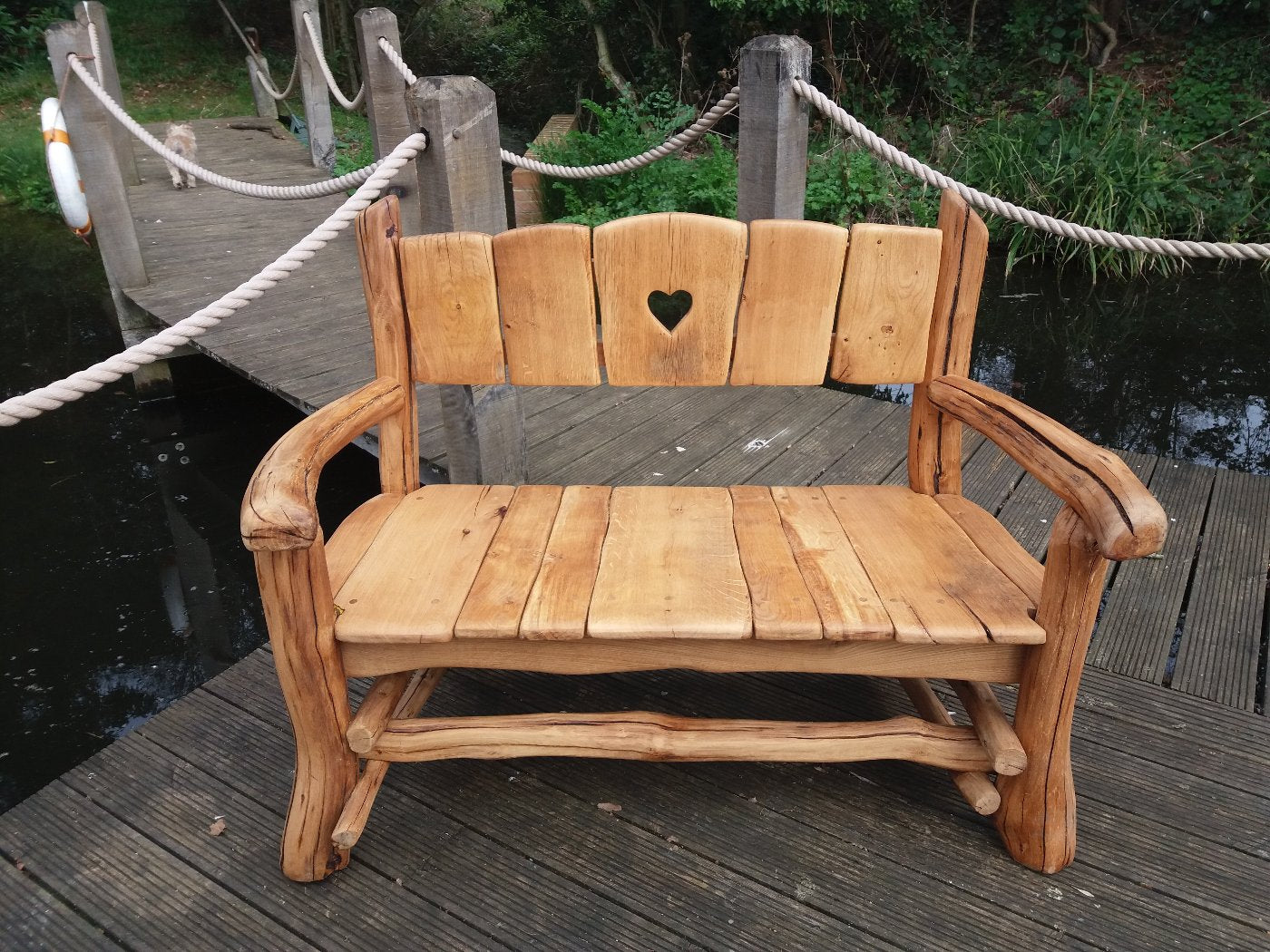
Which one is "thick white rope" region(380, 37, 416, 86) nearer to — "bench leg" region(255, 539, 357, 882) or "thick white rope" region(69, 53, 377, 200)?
"thick white rope" region(69, 53, 377, 200)

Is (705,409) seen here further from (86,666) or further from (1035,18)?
(1035,18)

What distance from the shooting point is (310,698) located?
1413 mm

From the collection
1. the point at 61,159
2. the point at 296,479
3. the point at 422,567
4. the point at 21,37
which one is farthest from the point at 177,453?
the point at 21,37

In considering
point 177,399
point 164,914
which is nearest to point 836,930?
point 164,914

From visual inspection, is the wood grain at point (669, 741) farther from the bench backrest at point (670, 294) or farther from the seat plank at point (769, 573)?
the bench backrest at point (670, 294)

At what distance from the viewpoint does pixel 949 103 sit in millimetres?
8648

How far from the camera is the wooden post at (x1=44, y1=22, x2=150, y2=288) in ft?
12.7

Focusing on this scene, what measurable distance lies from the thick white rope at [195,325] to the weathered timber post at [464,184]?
59mm

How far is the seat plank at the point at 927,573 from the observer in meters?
1.36

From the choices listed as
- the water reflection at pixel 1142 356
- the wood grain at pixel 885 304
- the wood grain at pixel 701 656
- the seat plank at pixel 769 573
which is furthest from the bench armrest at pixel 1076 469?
the water reflection at pixel 1142 356

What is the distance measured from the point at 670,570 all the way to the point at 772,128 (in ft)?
5.86

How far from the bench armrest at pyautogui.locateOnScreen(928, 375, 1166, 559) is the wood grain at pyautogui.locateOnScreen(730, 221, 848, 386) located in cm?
28

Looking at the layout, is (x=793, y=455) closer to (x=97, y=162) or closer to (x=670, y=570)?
(x=670, y=570)

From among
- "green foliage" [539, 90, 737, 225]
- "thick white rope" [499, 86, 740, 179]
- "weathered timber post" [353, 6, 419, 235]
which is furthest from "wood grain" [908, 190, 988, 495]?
"green foliage" [539, 90, 737, 225]
